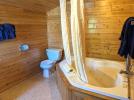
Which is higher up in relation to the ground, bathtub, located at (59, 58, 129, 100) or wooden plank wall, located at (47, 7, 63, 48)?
wooden plank wall, located at (47, 7, 63, 48)

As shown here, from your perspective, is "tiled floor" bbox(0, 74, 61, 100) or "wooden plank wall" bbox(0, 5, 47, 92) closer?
"tiled floor" bbox(0, 74, 61, 100)

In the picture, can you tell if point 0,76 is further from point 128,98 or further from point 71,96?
point 128,98

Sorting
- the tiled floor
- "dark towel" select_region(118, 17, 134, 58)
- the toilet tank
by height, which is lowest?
the tiled floor

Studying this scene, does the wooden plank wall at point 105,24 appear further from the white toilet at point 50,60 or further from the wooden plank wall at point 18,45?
the wooden plank wall at point 18,45

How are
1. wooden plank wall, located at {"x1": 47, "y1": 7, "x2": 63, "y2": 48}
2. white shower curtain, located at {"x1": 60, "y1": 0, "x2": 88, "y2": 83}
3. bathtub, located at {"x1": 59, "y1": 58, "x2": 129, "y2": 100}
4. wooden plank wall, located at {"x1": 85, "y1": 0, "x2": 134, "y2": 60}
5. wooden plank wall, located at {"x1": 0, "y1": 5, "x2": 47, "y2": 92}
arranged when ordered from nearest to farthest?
bathtub, located at {"x1": 59, "y1": 58, "x2": 129, "y2": 100}
white shower curtain, located at {"x1": 60, "y1": 0, "x2": 88, "y2": 83}
wooden plank wall, located at {"x1": 0, "y1": 5, "x2": 47, "y2": 92}
wooden plank wall, located at {"x1": 85, "y1": 0, "x2": 134, "y2": 60}
wooden plank wall, located at {"x1": 47, "y1": 7, "x2": 63, "y2": 48}

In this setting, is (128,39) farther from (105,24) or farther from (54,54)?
(54,54)

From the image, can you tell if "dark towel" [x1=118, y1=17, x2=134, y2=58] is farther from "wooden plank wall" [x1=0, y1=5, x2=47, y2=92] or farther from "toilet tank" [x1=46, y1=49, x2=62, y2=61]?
"wooden plank wall" [x1=0, y1=5, x2=47, y2=92]

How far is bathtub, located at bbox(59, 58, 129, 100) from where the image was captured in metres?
1.83

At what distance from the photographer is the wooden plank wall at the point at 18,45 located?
301cm

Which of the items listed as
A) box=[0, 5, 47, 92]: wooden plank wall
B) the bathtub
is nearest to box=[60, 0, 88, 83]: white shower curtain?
the bathtub

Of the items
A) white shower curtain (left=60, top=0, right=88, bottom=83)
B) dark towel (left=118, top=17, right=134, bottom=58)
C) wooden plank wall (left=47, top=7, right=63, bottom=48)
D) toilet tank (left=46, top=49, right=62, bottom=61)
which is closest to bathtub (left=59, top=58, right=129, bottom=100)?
white shower curtain (left=60, top=0, right=88, bottom=83)

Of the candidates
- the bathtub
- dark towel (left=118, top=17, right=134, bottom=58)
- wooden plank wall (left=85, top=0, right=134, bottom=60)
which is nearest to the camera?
the bathtub

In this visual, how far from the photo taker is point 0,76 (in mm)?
2947

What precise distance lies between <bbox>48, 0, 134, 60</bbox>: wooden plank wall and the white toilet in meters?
0.83
